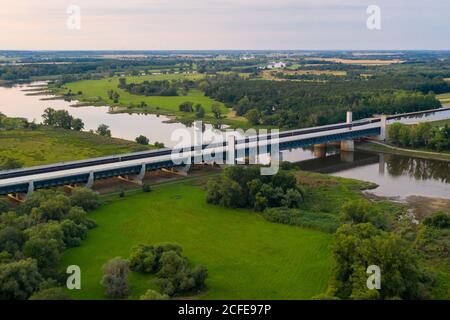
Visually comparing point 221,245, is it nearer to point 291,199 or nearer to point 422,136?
point 291,199

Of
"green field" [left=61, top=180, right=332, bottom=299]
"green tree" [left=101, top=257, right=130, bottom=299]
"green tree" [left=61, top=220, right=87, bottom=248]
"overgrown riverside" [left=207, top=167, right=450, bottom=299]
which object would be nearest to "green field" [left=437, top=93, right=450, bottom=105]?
"overgrown riverside" [left=207, top=167, right=450, bottom=299]

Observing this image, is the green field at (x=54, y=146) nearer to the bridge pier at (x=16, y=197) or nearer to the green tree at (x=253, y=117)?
the bridge pier at (x=16, y=197)

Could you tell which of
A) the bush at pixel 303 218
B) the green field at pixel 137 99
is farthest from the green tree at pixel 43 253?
the green field at pixel 137 99

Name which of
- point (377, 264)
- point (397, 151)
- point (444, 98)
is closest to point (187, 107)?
point (397, 151)

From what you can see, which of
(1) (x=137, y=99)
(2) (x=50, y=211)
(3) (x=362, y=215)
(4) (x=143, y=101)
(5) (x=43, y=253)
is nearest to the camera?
(5) (x=43, y=253)

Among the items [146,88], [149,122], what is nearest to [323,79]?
[146,88]

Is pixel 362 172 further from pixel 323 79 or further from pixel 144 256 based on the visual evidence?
pixel 323 79

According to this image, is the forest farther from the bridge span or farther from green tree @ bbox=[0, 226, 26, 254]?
green tree @ bbox=[0, 226, 26, 254]
